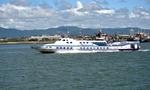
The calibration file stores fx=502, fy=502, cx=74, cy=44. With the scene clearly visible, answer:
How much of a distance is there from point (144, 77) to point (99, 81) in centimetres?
599

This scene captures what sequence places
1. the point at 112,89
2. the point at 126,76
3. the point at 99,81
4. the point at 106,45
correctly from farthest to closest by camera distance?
the point at 106,45 < the point at 126,76 < the point at 99,81 < the point at 112,89

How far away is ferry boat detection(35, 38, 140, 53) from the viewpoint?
121375 mm

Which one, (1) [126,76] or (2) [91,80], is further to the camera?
(1) [126,76]

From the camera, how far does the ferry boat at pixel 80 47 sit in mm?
121375

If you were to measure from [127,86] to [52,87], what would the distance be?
6.96 metres

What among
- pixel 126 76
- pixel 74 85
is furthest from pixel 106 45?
pixel 74 85

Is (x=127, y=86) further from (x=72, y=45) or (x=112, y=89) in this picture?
(x=72, y=45)

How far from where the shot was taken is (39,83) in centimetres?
5041

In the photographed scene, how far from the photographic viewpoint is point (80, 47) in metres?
124

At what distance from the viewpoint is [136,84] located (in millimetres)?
47625

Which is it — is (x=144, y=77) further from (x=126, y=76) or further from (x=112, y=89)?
(x=112, y=89)

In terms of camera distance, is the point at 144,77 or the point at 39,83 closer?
the point at 39,83

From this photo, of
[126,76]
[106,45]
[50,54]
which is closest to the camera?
[126,76]

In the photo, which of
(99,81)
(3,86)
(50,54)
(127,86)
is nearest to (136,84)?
(127,86)
